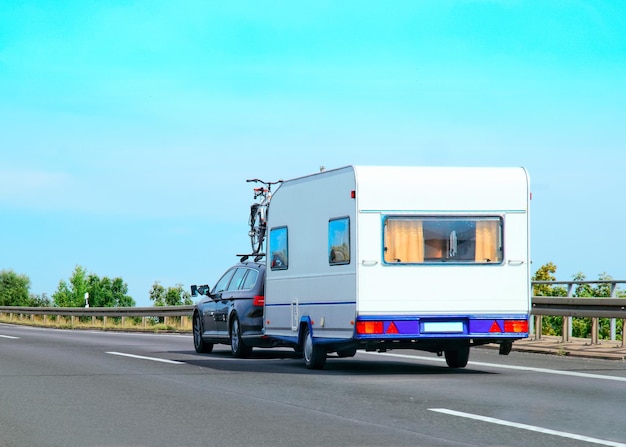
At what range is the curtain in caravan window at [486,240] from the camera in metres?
16.1

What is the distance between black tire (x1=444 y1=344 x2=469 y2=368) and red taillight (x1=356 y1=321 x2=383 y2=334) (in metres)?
1.92

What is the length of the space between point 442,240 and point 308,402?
4.58m

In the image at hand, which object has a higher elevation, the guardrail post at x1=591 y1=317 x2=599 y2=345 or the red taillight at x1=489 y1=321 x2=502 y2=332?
the red taillight at x1=489 y1=321 x2=502 y2=332

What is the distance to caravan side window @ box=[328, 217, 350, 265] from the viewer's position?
15.9 m

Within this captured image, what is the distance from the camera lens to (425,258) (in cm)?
1595

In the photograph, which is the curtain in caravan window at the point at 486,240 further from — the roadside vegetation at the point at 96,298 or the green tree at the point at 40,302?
the green tree at the point at 40,302

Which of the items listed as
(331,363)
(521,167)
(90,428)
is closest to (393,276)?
(521,167)

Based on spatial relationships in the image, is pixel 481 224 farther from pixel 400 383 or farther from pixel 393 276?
pixel 400 383

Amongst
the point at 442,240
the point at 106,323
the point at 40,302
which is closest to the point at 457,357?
the point at 442,240

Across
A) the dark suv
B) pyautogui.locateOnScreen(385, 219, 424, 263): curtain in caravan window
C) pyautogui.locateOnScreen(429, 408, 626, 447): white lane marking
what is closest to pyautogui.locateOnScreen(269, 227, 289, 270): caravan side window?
the dark suv

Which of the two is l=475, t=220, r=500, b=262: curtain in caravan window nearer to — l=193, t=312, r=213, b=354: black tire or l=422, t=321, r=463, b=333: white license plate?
l=422, t=321, r=463, b=333: white license plate

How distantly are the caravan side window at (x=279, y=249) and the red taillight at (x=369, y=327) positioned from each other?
2.88 metres

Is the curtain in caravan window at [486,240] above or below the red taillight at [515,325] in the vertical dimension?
above

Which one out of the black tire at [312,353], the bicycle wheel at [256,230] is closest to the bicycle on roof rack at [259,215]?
the bicycle wheel at [256,230]
